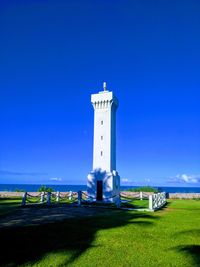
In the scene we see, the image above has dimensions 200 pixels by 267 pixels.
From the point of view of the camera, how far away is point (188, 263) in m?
7.46

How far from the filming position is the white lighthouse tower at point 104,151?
2800 centimetres

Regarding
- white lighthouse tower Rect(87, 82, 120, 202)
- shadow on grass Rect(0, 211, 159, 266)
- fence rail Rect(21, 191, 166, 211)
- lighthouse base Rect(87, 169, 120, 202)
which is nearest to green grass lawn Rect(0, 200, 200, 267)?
shadow on grass Rect(0, 211, 159, 266)

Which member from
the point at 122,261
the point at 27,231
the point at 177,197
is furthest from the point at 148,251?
the point at 177,197

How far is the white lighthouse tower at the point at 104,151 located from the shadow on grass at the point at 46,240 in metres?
14.7

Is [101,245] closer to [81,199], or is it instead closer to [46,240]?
[46,240]

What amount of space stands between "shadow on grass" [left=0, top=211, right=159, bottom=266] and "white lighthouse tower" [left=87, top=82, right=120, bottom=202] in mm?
14702

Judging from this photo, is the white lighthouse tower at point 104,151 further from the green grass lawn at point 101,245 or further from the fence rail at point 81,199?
the green grass lawn at point 101,245

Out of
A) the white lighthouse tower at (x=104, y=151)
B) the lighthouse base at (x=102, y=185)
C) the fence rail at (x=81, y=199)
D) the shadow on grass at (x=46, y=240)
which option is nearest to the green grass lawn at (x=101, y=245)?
the shadow on grass at (x=46, y=240)

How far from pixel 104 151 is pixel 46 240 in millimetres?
19557

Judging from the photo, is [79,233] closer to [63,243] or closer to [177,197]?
[63,243]

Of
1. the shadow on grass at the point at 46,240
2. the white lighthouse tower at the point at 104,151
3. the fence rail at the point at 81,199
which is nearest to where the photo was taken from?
the shadow on grass at the point at 46,240

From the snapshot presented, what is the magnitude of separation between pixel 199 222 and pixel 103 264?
27.5ft

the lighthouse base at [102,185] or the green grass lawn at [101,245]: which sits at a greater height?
the lighthouse base at [102,185]

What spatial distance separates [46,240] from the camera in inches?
381
